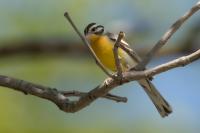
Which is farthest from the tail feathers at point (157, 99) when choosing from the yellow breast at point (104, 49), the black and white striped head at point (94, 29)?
the black and white striped head at point (94, 29)

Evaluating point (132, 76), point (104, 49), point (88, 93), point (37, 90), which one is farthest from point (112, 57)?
point (132, 76)

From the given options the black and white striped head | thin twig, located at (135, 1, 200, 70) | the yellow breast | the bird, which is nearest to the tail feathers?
the bird

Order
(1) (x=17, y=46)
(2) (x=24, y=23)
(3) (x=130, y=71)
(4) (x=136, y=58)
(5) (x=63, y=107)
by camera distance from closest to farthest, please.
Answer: (3) (x=130, y=71) → (5) (x=63, y=107) → (4) (x=136, y=58) → (1) (x=17, y=46) → (2) (x=24, y=23)

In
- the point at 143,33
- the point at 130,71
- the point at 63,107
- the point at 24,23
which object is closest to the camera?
the point at 130,71

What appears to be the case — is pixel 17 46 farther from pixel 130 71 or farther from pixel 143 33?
pixel 130 71

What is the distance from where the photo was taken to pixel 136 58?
13.4ft

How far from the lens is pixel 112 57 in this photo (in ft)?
14.8

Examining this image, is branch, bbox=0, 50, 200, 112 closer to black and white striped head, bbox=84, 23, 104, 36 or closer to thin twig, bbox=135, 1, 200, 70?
thin twig, bbox=135, 1, 200, 70

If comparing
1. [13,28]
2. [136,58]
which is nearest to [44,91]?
[136,58]

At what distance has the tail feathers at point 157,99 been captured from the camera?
397 centimetres

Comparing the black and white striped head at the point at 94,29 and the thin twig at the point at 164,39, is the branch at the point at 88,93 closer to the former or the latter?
the thin twig at the point at 164,39

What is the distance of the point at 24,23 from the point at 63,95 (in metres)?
2.15

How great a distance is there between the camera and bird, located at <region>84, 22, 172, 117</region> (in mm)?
4008

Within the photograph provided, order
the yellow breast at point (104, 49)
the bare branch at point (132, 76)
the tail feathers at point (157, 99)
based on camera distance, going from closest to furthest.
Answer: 1. the bare branch at point (132, 76)
2. the tail feathers at point (157, 99)
3. the yellow breast at point (104, 49)
